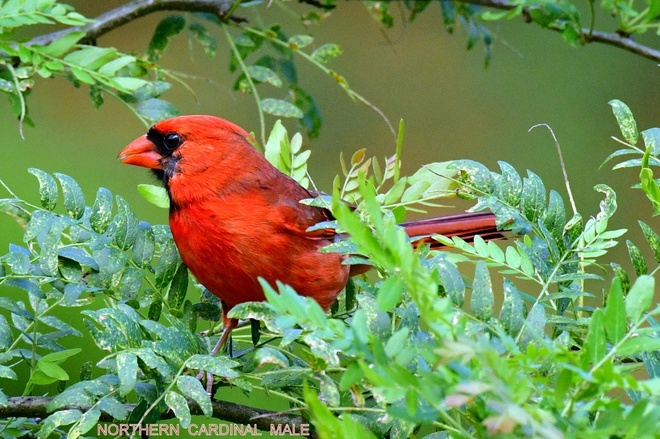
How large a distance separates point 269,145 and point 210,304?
0.35m

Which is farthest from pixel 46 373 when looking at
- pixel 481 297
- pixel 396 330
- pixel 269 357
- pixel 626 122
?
pixel 626 122

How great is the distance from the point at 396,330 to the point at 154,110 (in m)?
1.00

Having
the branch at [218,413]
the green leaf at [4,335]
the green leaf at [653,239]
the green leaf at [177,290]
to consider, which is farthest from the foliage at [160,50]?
the green leaf at [653,239]

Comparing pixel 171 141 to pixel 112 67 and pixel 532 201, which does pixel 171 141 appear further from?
pixel 532 201

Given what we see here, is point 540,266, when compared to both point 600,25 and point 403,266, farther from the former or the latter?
point 600,25

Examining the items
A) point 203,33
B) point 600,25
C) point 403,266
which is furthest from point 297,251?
point 600,25

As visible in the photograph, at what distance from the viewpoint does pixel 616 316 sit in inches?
29.6

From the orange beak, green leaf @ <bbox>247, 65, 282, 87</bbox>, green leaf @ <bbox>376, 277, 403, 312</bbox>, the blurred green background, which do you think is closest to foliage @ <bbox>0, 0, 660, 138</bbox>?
green leaf @ <bbox>247, 65, 282, 87</bbox>

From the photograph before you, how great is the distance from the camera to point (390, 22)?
2389 millimetres

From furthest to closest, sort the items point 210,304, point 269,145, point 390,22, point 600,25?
point 600,25
point 390,22
point 269,145
point 210,304

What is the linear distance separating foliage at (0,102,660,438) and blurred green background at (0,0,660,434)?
2930 mm

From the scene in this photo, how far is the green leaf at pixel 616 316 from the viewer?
2.45 feet

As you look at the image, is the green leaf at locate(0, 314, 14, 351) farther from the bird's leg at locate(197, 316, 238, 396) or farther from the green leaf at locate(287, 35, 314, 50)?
the green leaf at locate(287, 35, 314, 50)

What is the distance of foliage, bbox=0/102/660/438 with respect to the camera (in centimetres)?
69
